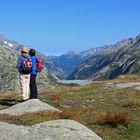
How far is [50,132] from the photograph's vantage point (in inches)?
619

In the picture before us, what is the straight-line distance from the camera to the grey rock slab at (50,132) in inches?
611

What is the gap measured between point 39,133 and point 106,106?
1531cm

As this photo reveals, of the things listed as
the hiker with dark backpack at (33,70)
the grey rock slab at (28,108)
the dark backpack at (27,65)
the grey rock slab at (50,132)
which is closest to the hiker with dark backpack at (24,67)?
the dark backpack at (27,65)

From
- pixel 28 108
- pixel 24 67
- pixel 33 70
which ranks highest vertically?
pixel 24 67

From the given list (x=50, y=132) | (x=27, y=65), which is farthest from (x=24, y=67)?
(x=50, y=132)

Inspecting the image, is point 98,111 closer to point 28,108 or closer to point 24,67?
point 28,108

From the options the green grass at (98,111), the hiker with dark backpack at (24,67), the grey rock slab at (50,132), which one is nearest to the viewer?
the grey rock slab at (50,132)

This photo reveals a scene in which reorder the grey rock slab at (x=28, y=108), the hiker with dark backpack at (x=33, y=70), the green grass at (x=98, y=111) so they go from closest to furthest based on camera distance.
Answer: the green grass at (x=98, y=111) → the grey rock slab at (x=28, y=108) → the hiker with dark backpack at (x=33, y=70)

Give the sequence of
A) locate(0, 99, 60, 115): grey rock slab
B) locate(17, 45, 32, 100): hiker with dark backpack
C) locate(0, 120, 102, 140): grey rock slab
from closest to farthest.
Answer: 1. locate(0, 120, 102, 140): grey rock slab
2. locate(0, 99, 60, 115): grey rock slab
3. locate(17, 45, 32, 100): hiker with dark backpack

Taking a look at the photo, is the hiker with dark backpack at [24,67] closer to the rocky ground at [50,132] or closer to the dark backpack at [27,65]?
the dark backpack at [27,65]

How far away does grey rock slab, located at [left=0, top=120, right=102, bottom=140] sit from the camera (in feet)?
50.9

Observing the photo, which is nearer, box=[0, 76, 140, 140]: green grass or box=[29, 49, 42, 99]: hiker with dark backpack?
box=[0, 76, 140, 140]: green grass

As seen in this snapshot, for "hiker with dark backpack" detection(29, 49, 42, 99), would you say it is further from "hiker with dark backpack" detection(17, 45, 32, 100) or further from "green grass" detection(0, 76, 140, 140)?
"green grass" detection(0, 76, 140, 140)

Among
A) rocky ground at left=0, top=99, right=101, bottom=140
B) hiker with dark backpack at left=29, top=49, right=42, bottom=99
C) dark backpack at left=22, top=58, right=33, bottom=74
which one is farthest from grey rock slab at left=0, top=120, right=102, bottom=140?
hiker with dark backpack at left=29, top=49, right=42, bottom=99
